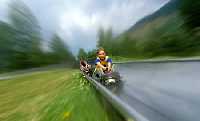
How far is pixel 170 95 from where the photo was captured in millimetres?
8648

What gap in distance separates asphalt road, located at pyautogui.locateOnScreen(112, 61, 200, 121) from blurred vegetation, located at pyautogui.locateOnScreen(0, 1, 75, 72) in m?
74.2

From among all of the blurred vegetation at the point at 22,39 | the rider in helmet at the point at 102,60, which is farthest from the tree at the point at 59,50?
the rider in helmet at the point at 102,60

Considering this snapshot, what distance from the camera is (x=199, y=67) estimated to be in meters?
10.8

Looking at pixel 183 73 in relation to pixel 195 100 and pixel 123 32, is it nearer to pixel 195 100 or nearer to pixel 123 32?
pixel 195 100

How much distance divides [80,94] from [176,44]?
23581 mm

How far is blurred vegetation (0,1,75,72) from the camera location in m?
87.0

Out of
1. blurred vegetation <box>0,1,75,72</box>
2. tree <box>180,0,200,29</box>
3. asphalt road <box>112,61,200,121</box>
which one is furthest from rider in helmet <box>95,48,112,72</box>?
blurred vegetation <box>0,1,75,72</box>

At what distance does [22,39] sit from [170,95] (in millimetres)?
86858

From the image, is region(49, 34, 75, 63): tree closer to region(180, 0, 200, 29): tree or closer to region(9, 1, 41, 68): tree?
region(9, 1, 41, 68): tree

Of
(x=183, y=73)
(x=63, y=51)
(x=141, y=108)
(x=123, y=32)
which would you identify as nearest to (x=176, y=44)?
(x=183, y=73)

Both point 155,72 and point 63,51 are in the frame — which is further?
point 63,51

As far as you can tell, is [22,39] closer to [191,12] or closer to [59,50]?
[59,50]

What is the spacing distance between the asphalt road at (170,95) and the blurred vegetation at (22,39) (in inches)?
2922

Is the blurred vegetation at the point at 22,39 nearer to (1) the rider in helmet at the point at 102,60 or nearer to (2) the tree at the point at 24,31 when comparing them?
(2) the tree at the point at 24,31
